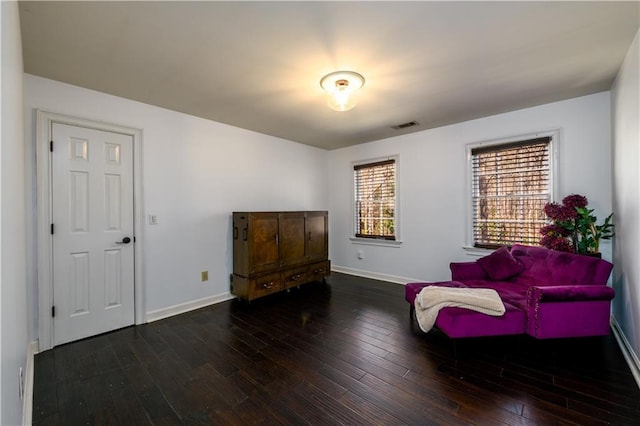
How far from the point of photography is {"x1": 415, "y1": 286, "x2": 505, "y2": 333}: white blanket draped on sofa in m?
2.31

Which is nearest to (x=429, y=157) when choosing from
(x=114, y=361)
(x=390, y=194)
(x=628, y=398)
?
(x=390, y=194)

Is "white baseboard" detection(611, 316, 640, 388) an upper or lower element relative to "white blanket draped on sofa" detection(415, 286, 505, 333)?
lower

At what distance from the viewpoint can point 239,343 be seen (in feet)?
8.54

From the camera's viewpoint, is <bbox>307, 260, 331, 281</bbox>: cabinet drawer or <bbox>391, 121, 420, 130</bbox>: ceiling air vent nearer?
<bbox>391, 121, 420, 130</bbox>: ceiling air vent

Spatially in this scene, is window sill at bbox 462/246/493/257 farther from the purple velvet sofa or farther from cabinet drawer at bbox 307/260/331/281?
cabinet drawer at bbox 307/260/331/281

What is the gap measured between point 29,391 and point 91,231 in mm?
1409

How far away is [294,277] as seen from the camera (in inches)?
162

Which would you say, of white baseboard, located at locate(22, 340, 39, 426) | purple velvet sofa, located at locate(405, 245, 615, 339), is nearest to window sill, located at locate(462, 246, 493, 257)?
purple velvet sofa, located at locate(405, 245, 615, 339)

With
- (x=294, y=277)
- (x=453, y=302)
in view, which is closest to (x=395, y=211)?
(x=294, y=277)

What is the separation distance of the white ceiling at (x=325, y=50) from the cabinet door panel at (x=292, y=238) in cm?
159

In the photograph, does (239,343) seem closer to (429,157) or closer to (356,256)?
(356,256)

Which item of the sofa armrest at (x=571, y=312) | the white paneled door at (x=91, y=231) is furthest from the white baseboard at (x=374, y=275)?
the white paneled door at (x=91, y=231)

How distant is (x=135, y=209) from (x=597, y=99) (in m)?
5.18

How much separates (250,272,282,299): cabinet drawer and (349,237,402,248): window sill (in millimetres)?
1804
